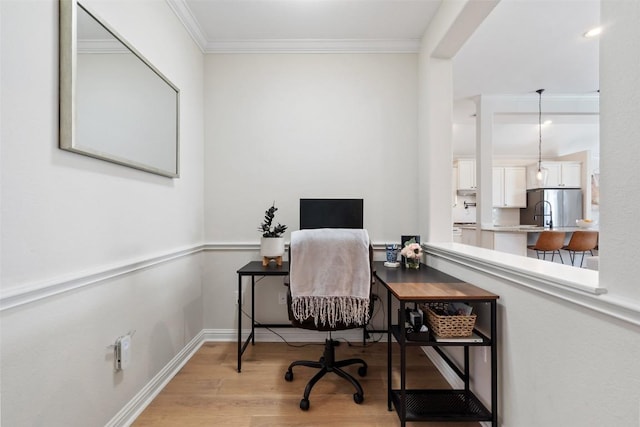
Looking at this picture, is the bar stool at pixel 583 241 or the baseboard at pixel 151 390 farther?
the bar stool at pixel 583 241

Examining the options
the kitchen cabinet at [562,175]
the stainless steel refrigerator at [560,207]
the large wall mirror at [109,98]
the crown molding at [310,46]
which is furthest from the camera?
the kitchen cabinet at [562,175]

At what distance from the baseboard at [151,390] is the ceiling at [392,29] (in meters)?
2.50

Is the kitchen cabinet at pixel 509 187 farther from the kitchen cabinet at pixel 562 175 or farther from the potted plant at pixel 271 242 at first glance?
the potted plant at pixel 271 242

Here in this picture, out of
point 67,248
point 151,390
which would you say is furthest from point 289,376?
point 67,248

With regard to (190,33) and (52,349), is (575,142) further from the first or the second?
(52,349)

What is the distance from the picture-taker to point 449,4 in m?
1.94

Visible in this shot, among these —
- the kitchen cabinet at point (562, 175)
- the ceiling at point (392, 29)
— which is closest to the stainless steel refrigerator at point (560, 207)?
the kitchen cabinet at point (562, 175)

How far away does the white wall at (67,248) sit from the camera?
97 centimetres

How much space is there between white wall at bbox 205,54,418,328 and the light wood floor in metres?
0.47

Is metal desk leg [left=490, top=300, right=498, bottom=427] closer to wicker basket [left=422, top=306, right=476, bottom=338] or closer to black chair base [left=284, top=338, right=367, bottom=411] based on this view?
wicker basket [left=422, top=306, right=476, bottom=338]

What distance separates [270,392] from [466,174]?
21.1 feet

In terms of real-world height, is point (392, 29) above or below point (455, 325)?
above

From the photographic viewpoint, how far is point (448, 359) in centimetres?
188

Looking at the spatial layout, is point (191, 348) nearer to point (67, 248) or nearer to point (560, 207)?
point (67, 248)
